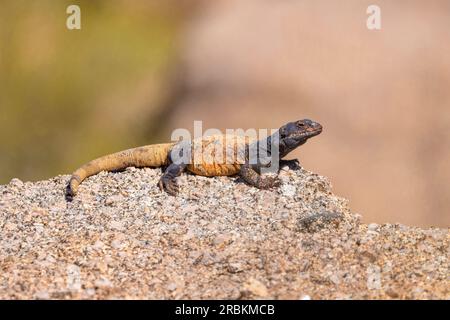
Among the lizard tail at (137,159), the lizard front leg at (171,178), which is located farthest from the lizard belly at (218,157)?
the lizard tail at (137,159)

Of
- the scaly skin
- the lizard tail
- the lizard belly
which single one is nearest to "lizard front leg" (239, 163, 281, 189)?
the scaly skin

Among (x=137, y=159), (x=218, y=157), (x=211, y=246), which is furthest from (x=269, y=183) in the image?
(x=137, y=159)

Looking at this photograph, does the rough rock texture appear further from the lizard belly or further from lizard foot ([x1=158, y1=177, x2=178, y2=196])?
the lizard belly
